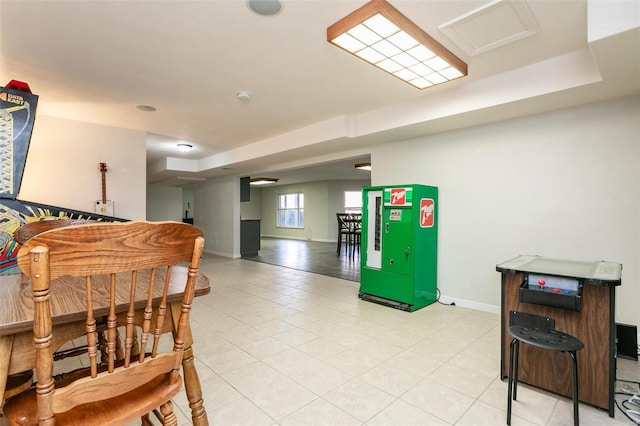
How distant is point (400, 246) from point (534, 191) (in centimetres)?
159

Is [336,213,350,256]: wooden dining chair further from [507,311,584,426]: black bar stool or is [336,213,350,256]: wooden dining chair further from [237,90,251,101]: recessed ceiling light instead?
[507,311,584,426]: black bar stool

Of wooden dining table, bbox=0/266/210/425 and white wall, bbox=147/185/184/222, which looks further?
white wall, bbox=147/185/184/222

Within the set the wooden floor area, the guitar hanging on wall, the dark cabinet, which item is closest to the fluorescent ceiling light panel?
the wooden floor area

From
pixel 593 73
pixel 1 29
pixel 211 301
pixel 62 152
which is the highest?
pixel 1 29

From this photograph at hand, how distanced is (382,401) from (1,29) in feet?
12.6

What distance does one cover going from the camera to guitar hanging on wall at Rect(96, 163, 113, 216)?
4.73m

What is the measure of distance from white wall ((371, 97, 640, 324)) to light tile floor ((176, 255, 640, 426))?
707 millimetres

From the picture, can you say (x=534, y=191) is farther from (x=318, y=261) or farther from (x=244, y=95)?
(x=318, y=261)

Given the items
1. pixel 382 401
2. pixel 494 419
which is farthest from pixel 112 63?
pixel 494 419

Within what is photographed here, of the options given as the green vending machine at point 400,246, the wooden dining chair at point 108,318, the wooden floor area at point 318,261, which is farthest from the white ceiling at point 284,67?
the wooden floor area at point 318,261

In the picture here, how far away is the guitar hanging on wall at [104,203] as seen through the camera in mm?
4734

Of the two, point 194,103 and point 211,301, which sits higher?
point 194,103

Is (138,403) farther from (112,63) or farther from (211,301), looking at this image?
(211,301)

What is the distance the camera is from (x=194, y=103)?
393cm
